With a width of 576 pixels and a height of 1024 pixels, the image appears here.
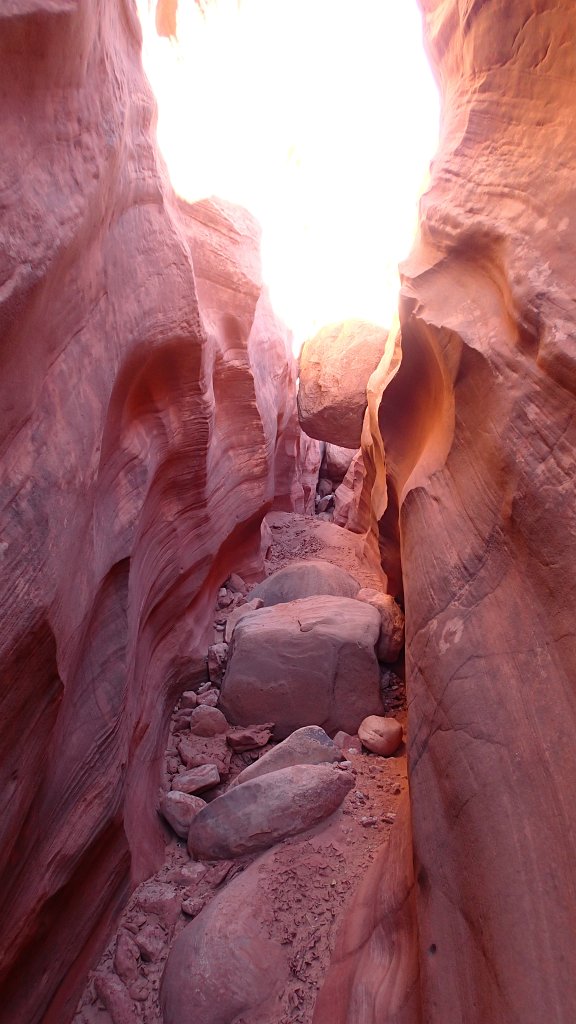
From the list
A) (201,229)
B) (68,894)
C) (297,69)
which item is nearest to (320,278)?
(297,69)

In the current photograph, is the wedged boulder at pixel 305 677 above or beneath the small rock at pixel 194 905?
above

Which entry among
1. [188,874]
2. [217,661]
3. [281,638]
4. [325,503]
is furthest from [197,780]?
[325,503]

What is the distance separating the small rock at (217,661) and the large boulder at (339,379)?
354cm

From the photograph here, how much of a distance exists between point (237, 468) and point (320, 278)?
6.13m

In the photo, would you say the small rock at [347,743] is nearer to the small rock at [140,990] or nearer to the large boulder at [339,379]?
the small rock at [140,990]

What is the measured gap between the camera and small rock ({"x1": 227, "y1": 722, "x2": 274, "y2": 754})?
3316 millimetres

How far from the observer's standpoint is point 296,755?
3.00 m

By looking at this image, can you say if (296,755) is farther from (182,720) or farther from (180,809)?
(182,720)

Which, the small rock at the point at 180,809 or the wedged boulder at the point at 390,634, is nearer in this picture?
the small rock at the point at 180,809

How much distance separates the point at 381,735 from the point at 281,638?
77 cm

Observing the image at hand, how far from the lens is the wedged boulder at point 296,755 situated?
9.71ft

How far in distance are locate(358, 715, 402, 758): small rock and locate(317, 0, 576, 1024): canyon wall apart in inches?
32.6

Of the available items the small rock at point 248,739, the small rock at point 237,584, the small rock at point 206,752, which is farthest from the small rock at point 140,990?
the small rock at point 237,584

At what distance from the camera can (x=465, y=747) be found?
6.42 ft
